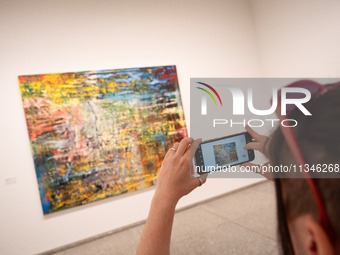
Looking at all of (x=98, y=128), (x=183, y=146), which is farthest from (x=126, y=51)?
(x=183, y=146)

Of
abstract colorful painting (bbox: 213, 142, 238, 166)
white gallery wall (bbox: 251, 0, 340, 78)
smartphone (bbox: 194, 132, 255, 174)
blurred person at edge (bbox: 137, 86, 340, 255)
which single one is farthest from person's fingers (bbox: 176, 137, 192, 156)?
white gallery wall (bbox: 251, 0, 340, 78)

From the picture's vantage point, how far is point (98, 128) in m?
2.89

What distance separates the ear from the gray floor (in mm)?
1817

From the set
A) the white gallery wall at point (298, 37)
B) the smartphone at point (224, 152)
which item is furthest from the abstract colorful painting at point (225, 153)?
the white gallery wall at point (298, 37)

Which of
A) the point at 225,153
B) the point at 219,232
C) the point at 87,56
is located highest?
the point at 87,56

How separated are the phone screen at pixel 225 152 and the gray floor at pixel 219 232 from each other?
1002mm

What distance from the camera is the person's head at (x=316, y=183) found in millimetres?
272

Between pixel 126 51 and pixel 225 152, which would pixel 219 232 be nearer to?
pixel 225 152

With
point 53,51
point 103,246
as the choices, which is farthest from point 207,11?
point 103,246

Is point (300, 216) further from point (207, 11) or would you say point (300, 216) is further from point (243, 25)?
point (243, 25)

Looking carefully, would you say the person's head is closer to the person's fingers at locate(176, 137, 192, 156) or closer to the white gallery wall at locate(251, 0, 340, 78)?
the person's fingers at locate(176, 137, 192, 156)

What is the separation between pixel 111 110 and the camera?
296 centimetres

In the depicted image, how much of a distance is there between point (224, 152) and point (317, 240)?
1.06 metres

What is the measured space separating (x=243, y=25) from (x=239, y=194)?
8.96ft
